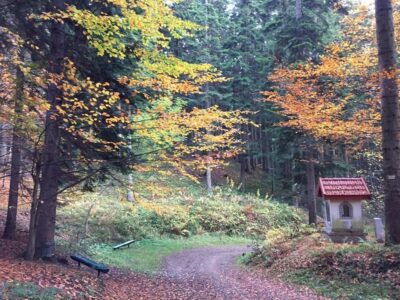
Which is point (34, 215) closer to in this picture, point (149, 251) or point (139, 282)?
point (139, 282)

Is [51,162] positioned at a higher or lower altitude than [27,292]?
higher

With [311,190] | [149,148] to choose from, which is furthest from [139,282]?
[311,190]

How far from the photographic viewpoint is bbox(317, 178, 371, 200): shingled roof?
13.7 metres

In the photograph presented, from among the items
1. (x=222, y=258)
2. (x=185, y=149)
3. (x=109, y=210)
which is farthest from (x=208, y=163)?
(x=109, y=210)

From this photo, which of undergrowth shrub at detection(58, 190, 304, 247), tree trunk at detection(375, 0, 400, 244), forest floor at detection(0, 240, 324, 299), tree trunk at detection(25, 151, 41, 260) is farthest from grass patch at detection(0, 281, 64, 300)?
undergrowth shrub at detection(58, 190, 304, 247)

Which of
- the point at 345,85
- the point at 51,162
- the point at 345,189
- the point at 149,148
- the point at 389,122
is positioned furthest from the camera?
the point at 149,148

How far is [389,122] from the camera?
9086 mm

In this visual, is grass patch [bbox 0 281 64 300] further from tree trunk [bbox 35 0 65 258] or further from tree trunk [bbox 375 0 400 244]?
tree trunk [bbox 375 0 400 244]

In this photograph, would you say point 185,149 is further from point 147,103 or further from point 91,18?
point 91,18

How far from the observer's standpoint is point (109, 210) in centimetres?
2216

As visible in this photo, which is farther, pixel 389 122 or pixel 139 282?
pixel 139 282

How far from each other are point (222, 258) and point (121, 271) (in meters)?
5.66

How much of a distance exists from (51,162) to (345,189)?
10.2 metres

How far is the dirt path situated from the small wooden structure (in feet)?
11.3
